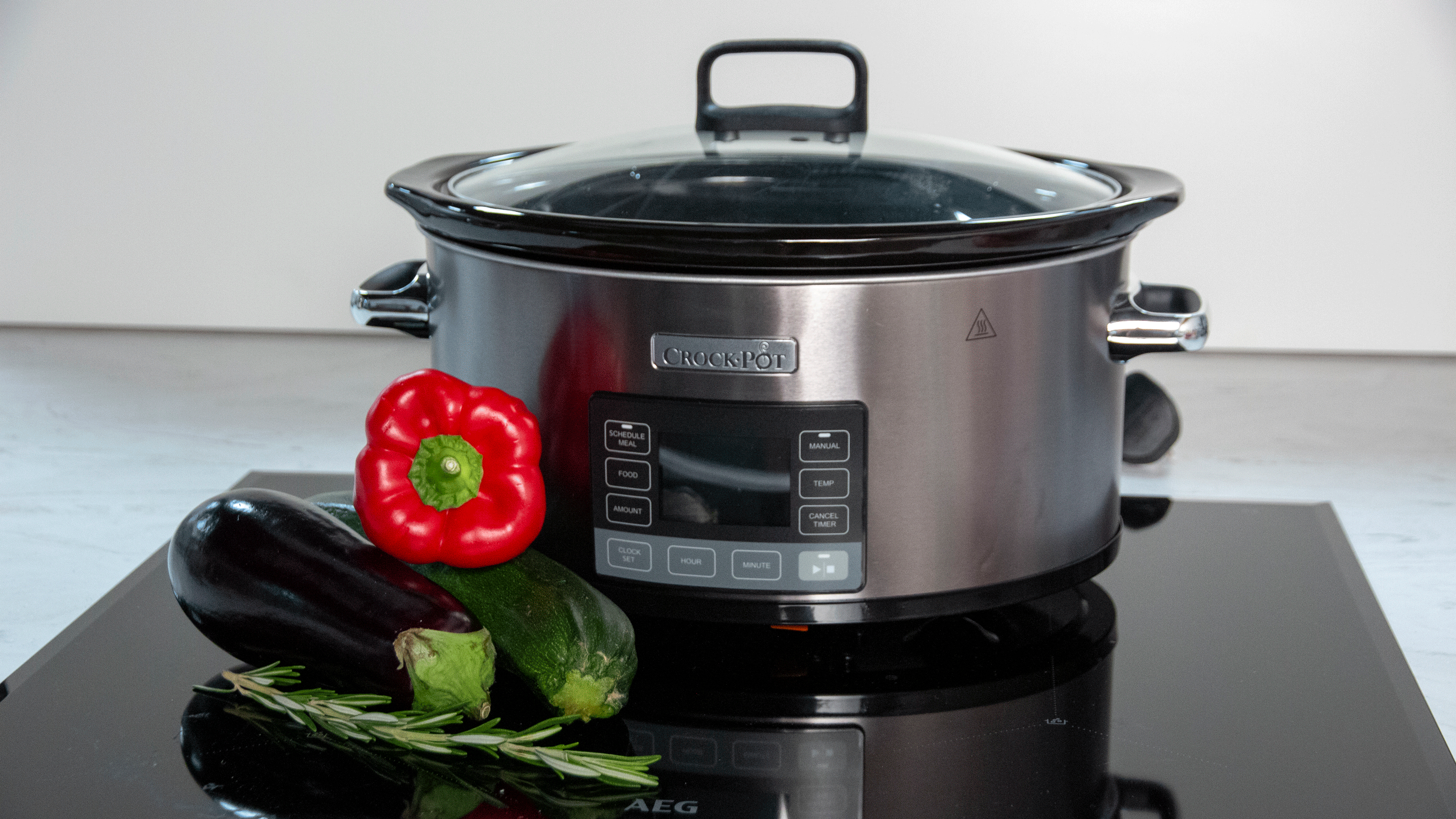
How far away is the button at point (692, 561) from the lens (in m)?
0.77

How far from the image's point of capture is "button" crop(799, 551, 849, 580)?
759 millimetres

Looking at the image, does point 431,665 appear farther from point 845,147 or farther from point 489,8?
point 489,8

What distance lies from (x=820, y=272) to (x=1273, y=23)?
132 centimetres

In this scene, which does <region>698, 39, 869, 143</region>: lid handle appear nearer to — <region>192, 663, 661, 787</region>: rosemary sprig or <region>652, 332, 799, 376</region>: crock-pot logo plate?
<region>652, 332, 799, 376</region>: crock-pot logo plate

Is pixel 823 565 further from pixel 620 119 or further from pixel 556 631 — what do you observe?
pixel 620 119

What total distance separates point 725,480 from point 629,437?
62 millimetres

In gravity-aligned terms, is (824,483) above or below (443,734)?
above


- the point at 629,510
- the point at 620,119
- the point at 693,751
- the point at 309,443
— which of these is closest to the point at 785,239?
the point at 629,510

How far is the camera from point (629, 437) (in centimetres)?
76

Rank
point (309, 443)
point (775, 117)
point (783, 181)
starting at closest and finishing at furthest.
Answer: point (783, 181) < point (775, 117) < point (309, 443)

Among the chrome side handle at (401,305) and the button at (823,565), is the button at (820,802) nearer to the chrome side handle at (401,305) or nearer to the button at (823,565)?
the button at (823,565)

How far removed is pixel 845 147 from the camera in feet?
2.88

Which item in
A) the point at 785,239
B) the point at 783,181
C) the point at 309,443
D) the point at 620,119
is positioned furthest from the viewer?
the point at 620,119

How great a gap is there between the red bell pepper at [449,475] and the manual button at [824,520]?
0.15m
